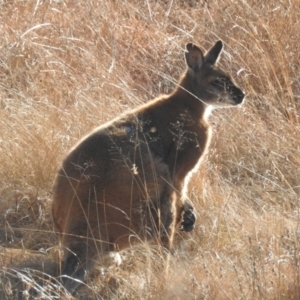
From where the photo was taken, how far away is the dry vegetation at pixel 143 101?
4309mm

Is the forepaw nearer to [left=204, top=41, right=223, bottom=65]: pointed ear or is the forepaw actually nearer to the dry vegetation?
the dry vegetation

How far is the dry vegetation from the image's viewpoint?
431cm

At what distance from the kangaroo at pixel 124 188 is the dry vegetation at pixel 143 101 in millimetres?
152

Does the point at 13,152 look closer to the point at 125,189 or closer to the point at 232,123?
the point at 125,189

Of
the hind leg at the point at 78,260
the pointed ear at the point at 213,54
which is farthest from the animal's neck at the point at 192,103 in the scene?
the hind leg at the point at 78,260

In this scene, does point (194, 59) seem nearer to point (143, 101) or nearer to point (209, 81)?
point (209, 81)

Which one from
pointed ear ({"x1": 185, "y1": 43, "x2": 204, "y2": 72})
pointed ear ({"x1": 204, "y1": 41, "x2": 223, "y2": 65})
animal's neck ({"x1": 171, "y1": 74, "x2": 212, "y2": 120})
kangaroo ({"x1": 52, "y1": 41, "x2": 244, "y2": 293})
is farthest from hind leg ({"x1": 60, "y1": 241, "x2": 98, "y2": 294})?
pointed ear ({"x1": 204, "y1": 41, "x2": 223, "y2": 65})

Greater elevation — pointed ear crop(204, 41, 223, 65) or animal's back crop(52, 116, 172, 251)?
pointed ear crop(204, 41, 223, 65)

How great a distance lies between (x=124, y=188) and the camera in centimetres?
488

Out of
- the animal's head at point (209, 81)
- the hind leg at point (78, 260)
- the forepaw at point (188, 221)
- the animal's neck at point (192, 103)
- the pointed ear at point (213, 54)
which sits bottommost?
the hind leg at point (78, 260)

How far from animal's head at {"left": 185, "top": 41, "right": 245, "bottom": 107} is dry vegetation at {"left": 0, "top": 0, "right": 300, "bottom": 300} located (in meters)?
0.26

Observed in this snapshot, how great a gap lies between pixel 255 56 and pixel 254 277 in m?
4.02

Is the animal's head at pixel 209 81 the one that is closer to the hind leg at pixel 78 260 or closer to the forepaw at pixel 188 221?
the forepaw at pixel 188 221

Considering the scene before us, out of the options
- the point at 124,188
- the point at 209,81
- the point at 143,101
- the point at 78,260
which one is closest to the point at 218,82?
the point at 209,81
